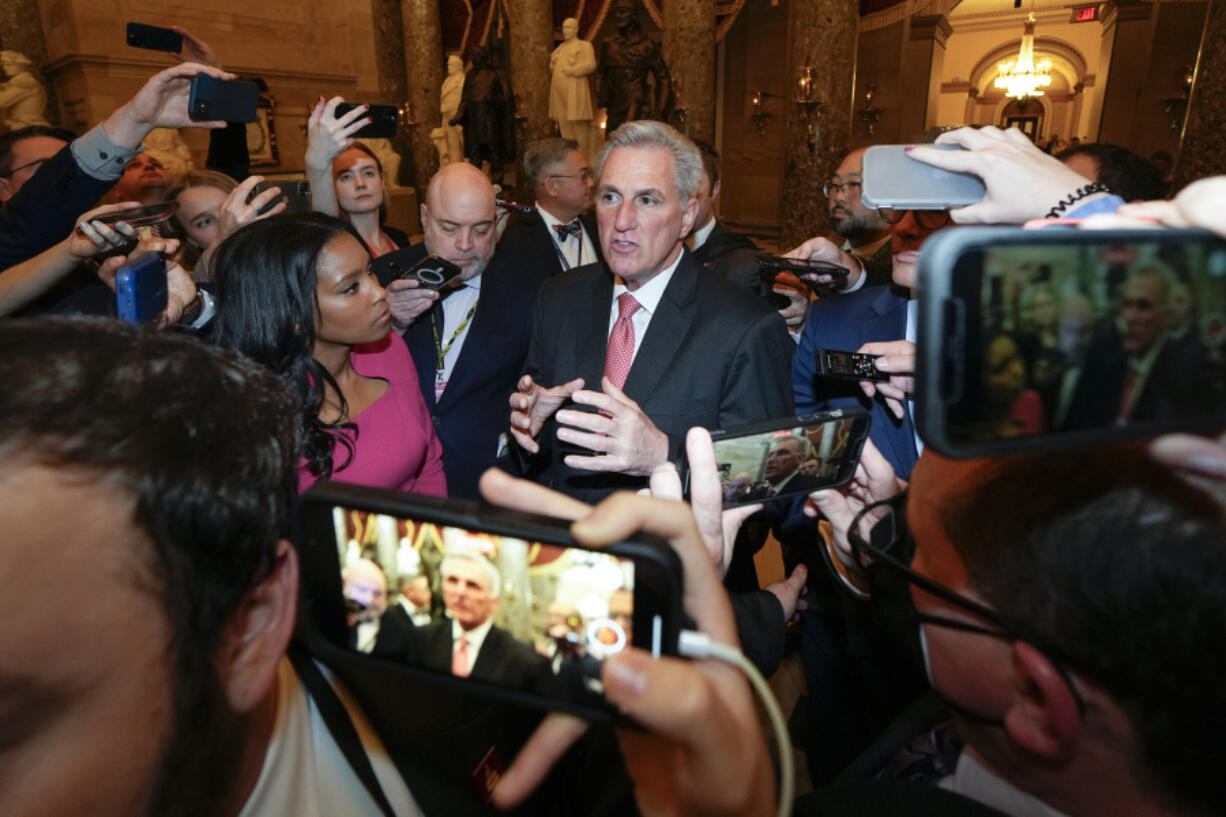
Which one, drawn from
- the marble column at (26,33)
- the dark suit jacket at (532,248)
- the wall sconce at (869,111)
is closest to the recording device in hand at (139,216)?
the dark suit jacket at (532,248)

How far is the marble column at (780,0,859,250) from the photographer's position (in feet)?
23.3

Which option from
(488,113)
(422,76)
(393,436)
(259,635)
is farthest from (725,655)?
(422,76)

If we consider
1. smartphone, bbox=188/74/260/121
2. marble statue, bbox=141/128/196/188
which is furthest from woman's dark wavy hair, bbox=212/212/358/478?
marble statue, bbox=141/128/196/188

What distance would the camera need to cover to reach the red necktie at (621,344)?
2080 millimetres

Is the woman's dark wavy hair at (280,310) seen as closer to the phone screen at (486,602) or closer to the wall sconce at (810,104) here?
the phone screen at (486,602)

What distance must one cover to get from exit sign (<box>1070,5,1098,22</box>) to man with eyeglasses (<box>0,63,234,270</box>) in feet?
66.5

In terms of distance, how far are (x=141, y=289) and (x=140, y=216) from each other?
2.82 ft

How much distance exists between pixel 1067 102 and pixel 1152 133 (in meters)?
6.93

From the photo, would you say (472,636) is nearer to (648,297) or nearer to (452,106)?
(648,297)

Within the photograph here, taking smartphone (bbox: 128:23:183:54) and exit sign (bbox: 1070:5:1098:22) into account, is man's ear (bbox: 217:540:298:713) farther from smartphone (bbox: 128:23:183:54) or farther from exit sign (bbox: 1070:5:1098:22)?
exit sign (bbox: 1070:5:1098:22)

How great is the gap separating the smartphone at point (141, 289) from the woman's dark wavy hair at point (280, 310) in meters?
0.32

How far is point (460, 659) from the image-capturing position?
2.20ft

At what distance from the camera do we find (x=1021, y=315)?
0.53 metres

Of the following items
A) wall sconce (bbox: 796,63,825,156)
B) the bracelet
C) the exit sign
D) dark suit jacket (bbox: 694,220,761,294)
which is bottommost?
dark suit jacket (bbox: 694,220,761,294)
